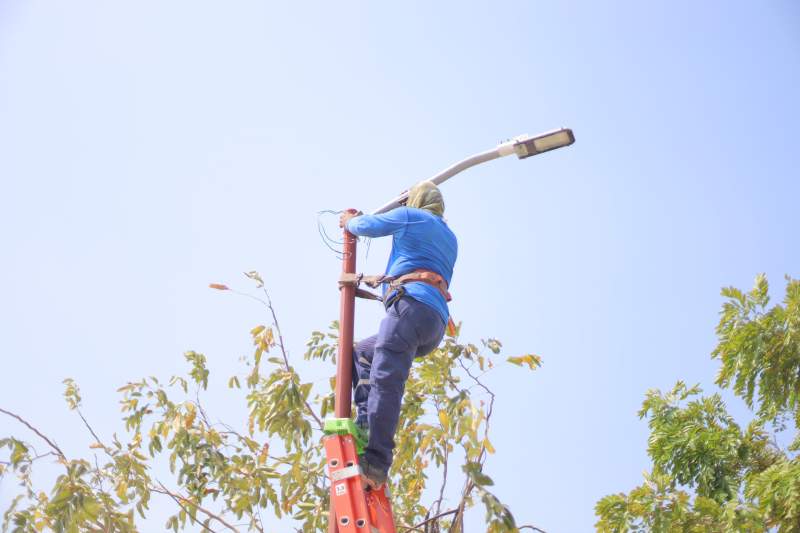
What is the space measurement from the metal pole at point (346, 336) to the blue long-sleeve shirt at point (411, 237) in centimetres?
17

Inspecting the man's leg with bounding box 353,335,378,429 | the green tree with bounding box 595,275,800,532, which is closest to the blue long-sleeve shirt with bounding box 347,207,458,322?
the man's leg with bounding box 353,335,378,429

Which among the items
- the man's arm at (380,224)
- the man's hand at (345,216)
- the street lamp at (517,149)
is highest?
the street lamp at (517,149)

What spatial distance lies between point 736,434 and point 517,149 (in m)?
6.79

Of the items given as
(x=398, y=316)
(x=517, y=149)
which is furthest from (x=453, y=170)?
(x=398, y=316)

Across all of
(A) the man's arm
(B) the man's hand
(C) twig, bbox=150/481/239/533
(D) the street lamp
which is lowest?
(C) twig, bbox=150/481/239/533

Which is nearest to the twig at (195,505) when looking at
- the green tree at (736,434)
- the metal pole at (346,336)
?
the metal pole at (346,336)

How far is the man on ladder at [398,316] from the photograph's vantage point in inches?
164

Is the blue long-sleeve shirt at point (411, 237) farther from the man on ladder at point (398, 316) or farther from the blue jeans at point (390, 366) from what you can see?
the blue jeans at point (390, 366)

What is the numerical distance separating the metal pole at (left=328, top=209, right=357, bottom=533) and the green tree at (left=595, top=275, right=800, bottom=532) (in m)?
4.85

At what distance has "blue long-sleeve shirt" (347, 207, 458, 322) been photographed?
15.0 feet

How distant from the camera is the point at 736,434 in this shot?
10.1 meters

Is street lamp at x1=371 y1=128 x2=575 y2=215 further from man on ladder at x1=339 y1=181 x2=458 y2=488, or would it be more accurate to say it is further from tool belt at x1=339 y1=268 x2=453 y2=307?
tool belt at x1=339 y1=268 x2=453 y2=307

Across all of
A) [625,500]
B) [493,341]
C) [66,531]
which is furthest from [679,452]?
[66,531]

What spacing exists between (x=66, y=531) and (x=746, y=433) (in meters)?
8.62
